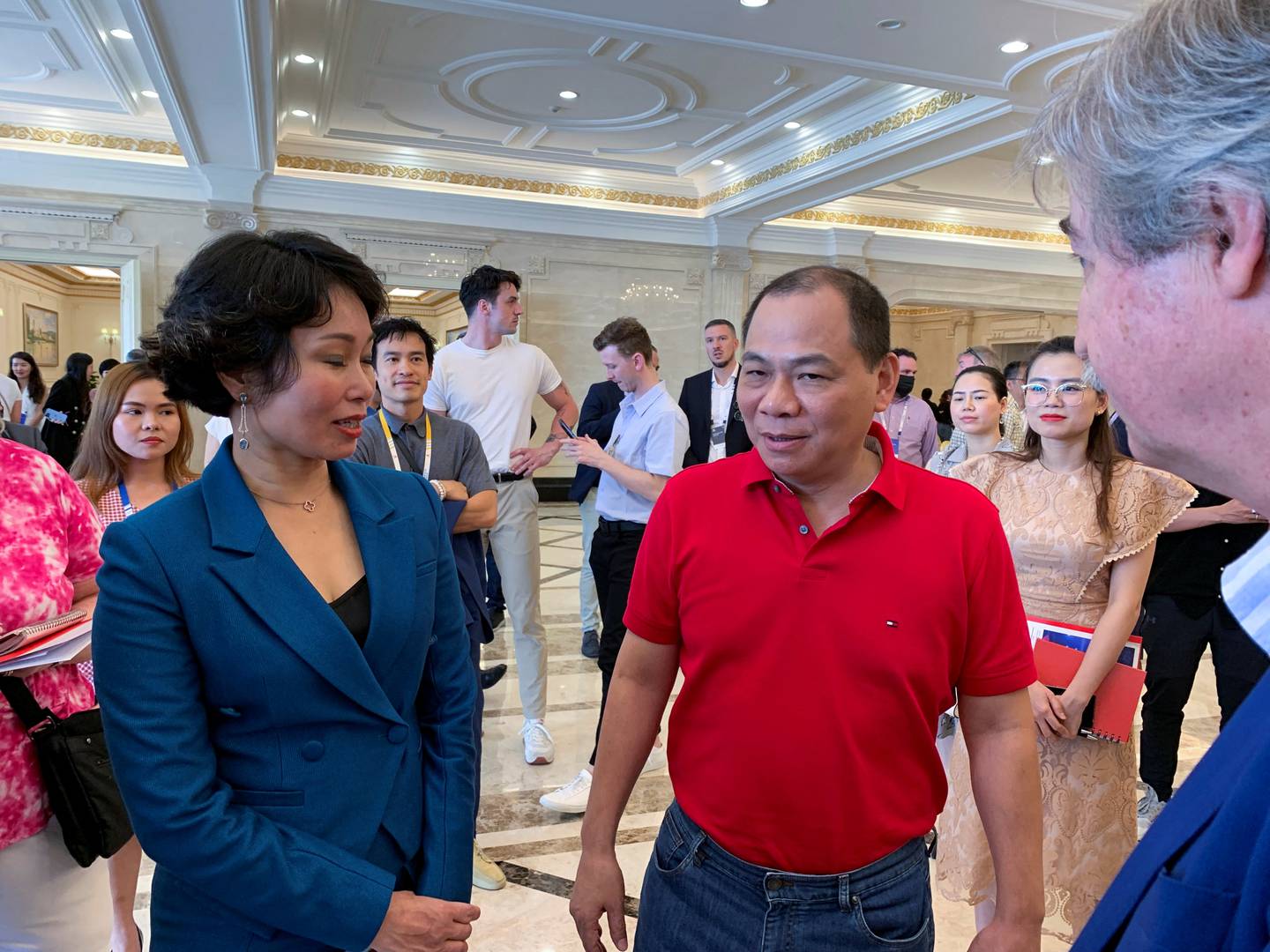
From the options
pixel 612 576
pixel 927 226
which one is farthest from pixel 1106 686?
pixel 927 226

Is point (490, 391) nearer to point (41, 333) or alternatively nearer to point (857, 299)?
point (857, 299)

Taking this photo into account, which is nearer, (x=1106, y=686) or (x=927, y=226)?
(x=1106, y=686)

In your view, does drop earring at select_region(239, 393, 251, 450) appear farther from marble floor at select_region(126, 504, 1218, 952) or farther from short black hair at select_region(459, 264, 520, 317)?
short black hair at select_region(459, 264, 520, 317)

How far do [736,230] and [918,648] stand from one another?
1152cm

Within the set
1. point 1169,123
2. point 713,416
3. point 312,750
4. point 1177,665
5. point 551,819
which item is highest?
point 1169,123

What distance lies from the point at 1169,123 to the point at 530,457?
3208mm

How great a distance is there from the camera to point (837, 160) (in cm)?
879

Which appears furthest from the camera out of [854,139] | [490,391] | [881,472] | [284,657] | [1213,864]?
[854,139]

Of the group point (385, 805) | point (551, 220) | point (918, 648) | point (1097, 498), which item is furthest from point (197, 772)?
point (551, 220)

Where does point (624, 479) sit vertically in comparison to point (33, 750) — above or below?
above

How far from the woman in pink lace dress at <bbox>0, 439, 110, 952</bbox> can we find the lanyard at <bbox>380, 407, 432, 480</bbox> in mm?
925

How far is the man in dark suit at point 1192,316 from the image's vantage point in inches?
21.0

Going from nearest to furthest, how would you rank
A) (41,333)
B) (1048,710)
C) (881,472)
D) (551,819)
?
(881,472) < (1048,710) < (551,819) < (41,333)

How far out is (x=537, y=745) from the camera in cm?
374
